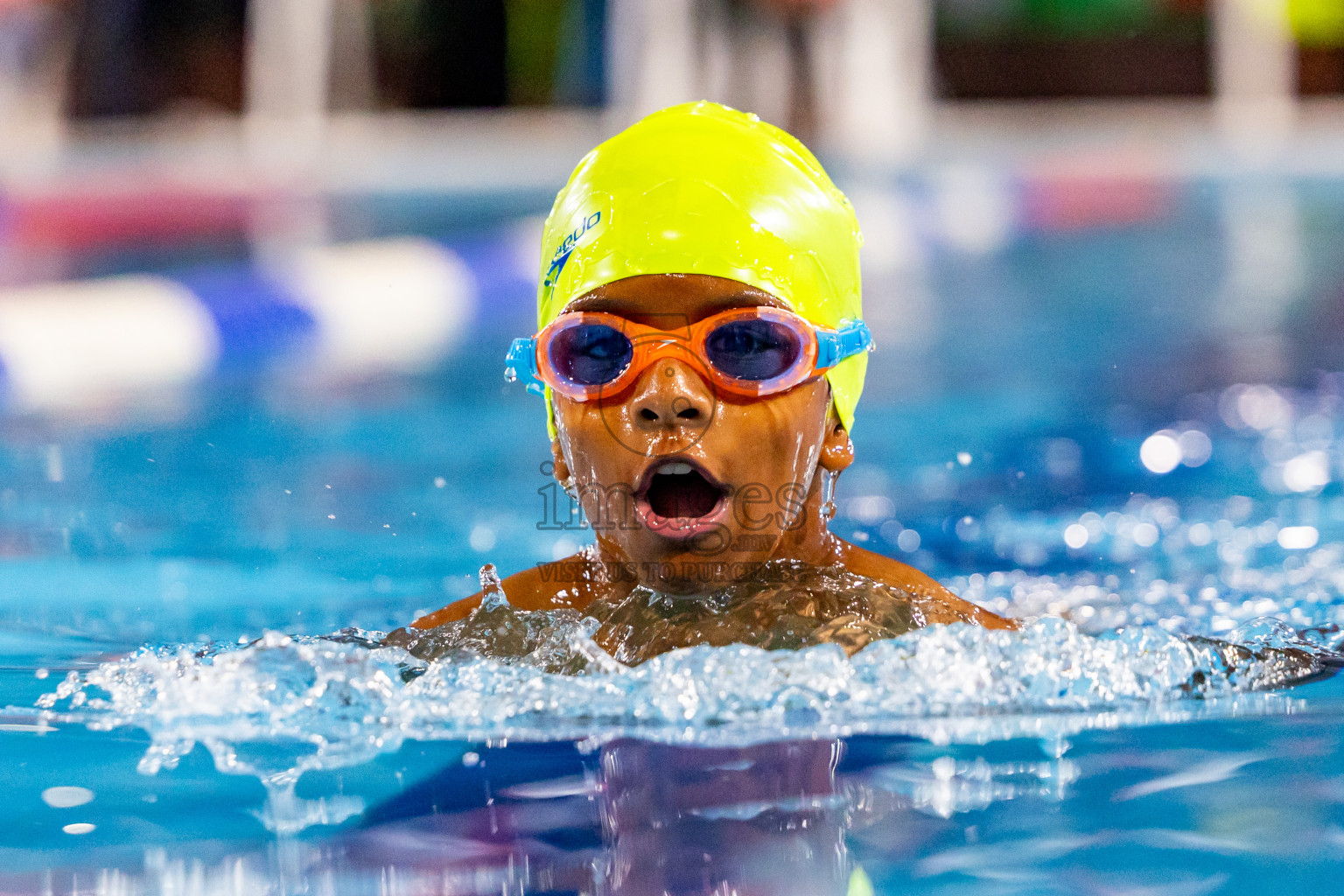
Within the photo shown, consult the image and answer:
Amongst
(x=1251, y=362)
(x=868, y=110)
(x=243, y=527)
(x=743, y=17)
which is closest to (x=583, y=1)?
(x=743, y=17)

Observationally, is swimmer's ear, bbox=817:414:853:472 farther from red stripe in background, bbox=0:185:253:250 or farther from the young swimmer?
red stripe in background, bbox=0:185:253:250

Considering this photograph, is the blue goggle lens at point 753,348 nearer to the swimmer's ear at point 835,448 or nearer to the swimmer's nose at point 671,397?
the swimmer's nose at point 671,397

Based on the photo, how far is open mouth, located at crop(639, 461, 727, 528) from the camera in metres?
2.22

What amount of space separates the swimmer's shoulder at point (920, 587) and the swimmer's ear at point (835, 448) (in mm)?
187

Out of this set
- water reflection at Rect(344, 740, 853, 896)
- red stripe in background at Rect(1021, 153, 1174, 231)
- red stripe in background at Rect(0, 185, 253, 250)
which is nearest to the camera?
water reflection at Rect(344, 740, 853, 896)

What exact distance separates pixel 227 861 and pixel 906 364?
16.2 feet

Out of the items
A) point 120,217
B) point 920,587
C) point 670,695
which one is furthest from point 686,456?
point 120,217

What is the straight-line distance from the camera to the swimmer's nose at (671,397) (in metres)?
2.17

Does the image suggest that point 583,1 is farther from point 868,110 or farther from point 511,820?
point 511,820

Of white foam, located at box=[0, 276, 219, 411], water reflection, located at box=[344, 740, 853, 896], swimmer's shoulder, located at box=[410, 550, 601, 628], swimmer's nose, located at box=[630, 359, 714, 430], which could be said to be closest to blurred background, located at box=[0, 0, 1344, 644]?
white foam, located at box=[0, 276, 219, 411]

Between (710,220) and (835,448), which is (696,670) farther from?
(710,220)

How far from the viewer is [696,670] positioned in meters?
1.99

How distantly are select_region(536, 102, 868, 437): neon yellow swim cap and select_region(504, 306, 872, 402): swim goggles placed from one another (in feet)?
0.39

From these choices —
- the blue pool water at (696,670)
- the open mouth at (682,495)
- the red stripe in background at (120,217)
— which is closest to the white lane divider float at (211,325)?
the blue pool water at (696,670)
